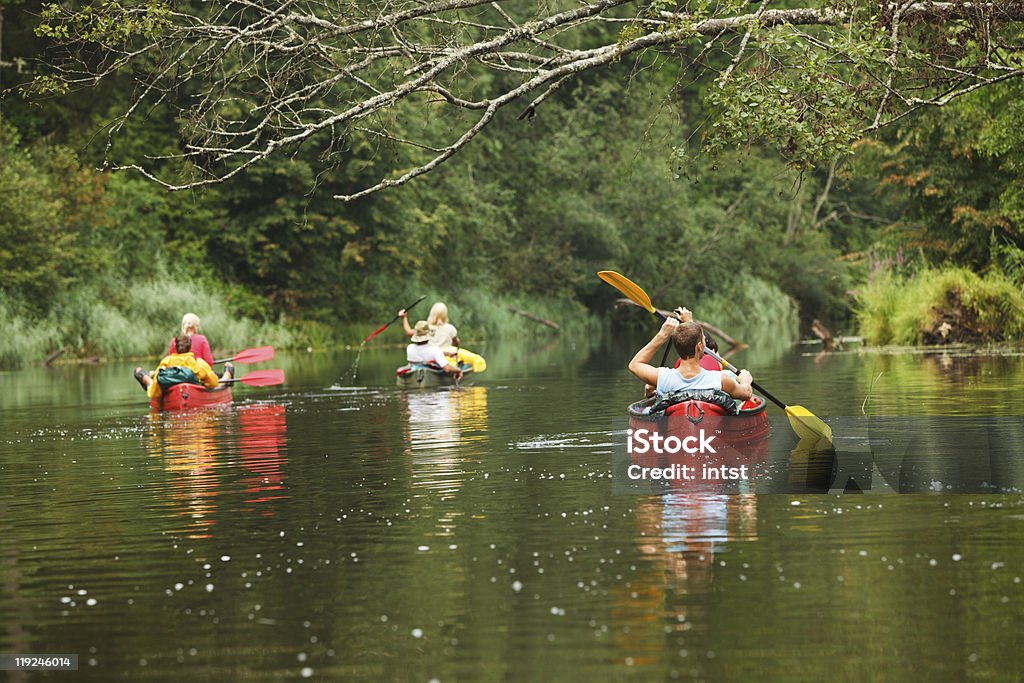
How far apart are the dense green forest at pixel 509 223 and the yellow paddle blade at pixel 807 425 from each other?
3170mm

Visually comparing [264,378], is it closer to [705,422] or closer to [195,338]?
[195,338]

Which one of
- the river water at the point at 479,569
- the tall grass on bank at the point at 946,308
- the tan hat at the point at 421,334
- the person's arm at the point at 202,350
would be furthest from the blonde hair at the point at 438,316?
the river water at the point at 479,569

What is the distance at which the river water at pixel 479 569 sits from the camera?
6789 millimetres

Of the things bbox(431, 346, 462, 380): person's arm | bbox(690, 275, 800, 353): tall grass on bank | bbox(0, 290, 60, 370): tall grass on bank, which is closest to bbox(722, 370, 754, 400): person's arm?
bbox(431, 346, 462, 380): person's arm

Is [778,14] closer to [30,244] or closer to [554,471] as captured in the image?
[554,471]

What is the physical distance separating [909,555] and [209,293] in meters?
43.2

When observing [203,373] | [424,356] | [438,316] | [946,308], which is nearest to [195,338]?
[203,373]

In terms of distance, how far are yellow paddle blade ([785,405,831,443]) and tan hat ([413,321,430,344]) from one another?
510 inches

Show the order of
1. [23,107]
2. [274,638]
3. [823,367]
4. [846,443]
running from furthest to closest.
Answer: [23,107] → [823,367] → [846,443] → [274,638]

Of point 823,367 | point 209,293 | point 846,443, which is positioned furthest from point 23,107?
point 846,443

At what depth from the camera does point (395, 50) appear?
18656mm

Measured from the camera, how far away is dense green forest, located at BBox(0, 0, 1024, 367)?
1348 inches

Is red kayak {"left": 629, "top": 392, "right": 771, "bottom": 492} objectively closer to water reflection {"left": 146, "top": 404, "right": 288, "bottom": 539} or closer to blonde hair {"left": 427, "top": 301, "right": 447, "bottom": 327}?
water reflection {"left": 146, "top": 404, "right": 288, "bottom": 539}

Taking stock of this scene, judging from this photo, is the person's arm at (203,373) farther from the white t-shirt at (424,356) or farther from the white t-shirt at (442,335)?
the white t-shirt at (442,335)
